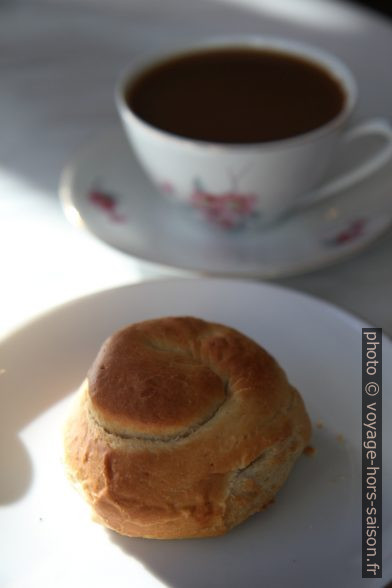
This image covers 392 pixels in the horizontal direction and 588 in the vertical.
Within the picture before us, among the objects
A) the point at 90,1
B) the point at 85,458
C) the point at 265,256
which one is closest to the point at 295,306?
the point at 265,256

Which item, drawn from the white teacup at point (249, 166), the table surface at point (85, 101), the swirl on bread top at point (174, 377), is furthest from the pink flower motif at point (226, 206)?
the swirl on bread top at point (174, 377)

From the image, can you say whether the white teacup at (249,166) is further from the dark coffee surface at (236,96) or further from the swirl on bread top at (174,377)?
the swirl on bread top at (174,377)

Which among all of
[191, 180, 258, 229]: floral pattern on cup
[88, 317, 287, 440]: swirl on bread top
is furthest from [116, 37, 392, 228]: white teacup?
[88, 317, 287, 440]: swirl on bread top

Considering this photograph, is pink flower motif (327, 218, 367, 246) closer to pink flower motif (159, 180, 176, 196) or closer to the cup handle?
the cup handle

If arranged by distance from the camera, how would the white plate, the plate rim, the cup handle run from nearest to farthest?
the white plate < the plate rim < the cup handle

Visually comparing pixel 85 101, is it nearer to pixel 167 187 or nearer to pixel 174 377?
pixel 167 187

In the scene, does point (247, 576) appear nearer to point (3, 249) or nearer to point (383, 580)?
point (383, 580)

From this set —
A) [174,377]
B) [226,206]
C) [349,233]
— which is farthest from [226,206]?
[174,377]

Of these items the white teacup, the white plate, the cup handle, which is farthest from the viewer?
the cup handle
